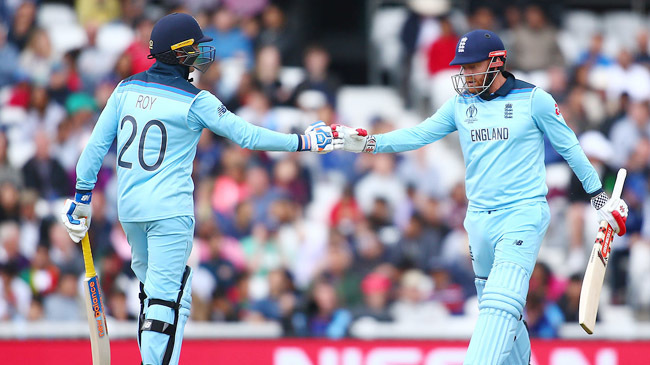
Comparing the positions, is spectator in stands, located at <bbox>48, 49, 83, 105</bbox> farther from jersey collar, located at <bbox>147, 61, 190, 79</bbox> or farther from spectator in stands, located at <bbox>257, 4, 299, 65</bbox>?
jersey collar, located at <bbox>147, 61, 190, 79</bbox>

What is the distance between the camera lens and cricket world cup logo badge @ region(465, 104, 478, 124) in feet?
22.1

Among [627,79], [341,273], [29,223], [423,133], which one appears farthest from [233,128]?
[627,79]

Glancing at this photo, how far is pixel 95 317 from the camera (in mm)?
6996

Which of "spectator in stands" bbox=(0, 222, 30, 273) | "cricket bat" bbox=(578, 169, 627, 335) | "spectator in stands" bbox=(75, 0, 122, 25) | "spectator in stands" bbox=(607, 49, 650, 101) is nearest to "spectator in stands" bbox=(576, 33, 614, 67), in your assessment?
"spectator in stands" bbox=(607, 49, 650, 101)

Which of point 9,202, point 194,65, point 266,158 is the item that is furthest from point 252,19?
point 194,65

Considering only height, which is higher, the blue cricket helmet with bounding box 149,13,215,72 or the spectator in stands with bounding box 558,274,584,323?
the blue cricket helmet with bounding box 149,13,215,72

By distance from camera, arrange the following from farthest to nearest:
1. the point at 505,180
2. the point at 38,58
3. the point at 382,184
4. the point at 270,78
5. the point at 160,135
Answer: the point at 38,58 < the point at 270,78 < the point at 382,184 < the point at 505,180 < the point at 160,135

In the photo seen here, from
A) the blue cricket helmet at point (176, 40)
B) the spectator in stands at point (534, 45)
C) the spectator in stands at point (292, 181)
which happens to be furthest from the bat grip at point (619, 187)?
the spectator in stands at point (534, 45)

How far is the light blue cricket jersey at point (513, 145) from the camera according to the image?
655 centimetres

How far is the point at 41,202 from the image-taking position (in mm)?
11258

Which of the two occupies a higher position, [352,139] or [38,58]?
[38,58]

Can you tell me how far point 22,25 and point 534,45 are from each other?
6509 mm

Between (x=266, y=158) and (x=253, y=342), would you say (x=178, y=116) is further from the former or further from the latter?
(x=266, y=158)

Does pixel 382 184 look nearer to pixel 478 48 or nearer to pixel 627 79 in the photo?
pixel 627 79
